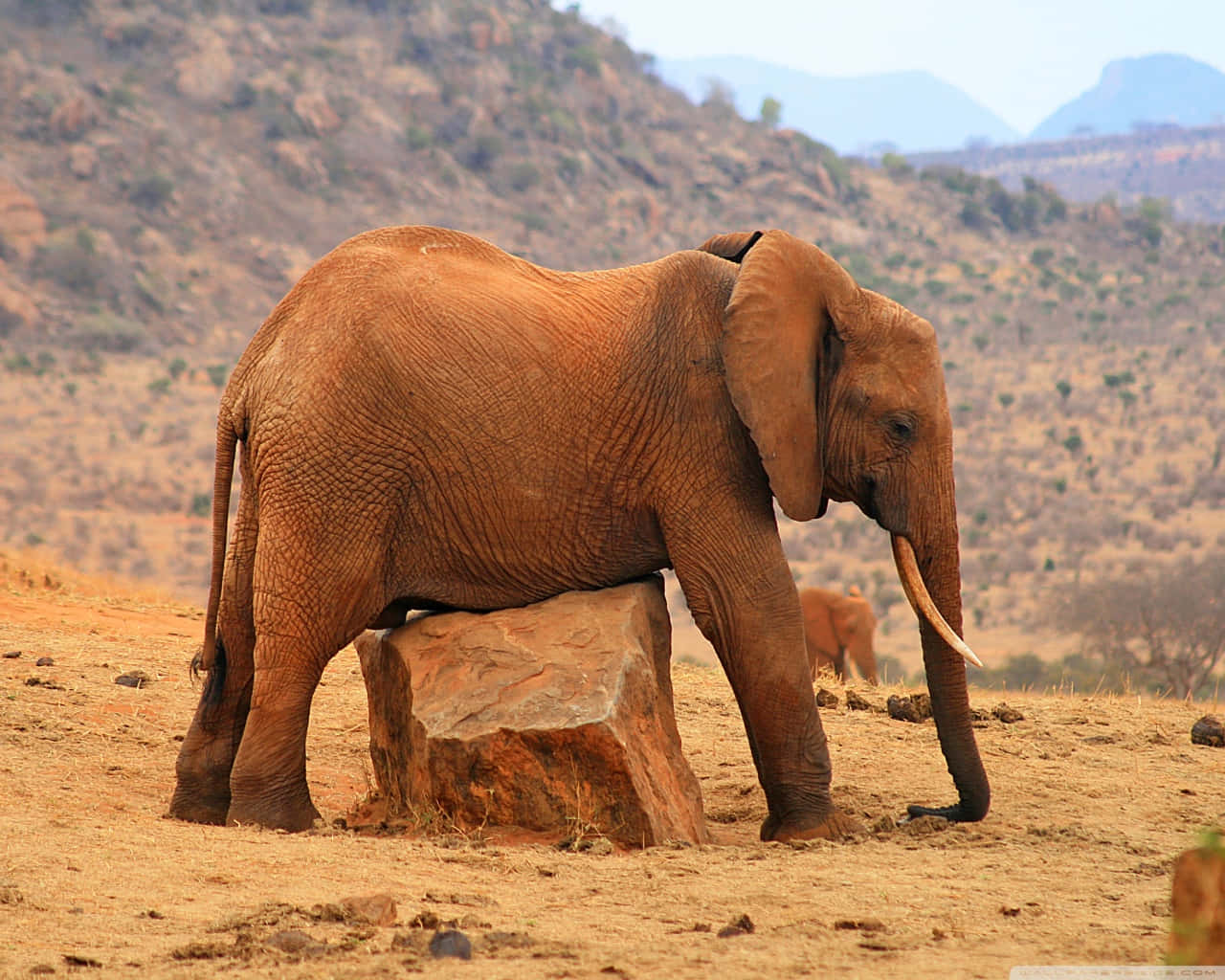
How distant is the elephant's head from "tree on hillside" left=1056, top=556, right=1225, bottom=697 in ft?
38.4

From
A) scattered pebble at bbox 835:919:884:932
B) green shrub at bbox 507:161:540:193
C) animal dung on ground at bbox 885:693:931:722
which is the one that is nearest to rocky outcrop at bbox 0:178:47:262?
green shrub at bbox 507:161:540:193

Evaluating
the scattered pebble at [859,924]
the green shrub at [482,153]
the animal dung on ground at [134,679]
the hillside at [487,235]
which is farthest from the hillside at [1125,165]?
the scattered pebble at [859,924]

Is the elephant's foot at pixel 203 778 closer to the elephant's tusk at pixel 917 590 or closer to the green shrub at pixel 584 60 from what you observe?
the elephant's tusk at pixel 917 590

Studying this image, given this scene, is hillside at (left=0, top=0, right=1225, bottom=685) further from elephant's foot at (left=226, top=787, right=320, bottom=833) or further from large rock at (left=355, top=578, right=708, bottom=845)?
elephant's foot at (left=226, top=787, right=320, bottom=833)

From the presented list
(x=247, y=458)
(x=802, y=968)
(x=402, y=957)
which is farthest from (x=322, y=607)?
(x=802, y=968)

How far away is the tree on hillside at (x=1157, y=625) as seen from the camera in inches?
754

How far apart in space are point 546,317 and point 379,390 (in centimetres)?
90

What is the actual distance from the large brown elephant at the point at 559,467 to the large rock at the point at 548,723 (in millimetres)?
264

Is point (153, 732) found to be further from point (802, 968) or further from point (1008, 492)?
point (1008, 492)

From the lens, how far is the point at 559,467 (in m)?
6.99

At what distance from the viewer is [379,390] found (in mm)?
6719

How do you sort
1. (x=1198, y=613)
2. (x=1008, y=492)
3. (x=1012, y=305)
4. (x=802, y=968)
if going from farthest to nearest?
(x=1012, y=305)
(x=1008, y=492)
(x=1198, y=613)
(x=802, y=968)

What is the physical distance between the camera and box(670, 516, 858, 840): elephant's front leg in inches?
270

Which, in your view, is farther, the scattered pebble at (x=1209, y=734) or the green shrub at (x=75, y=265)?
the green shrub at (x=75, y=265)
